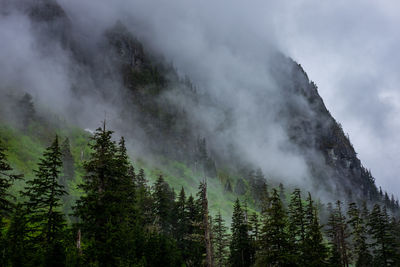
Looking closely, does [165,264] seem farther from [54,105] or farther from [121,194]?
[54,105]

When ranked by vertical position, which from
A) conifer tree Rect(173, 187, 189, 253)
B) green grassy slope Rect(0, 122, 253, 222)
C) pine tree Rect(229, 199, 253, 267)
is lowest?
pine tree Rect(229, 199, 253, 267)

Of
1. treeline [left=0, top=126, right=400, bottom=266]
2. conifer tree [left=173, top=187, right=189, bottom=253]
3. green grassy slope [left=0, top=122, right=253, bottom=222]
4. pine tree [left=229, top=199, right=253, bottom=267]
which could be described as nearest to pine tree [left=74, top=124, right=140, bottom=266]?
treeline [left=0, top=126, right=400, bottom=266]

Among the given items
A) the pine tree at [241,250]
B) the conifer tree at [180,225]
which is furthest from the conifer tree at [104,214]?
the pine tree at [241,250]

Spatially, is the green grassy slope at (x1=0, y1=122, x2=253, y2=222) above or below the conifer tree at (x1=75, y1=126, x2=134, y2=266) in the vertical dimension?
above

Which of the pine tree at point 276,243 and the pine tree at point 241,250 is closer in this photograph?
the pine tree at point 276,243

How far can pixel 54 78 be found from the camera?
197125 millimetres

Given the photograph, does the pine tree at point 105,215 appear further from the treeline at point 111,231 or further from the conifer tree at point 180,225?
the conifer tree at point 180,225

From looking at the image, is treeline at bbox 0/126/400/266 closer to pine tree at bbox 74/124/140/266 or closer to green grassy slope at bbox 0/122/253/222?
pine tree at bbox 74/124/140/266

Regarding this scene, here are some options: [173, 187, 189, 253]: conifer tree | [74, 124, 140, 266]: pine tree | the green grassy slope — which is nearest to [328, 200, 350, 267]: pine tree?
[173, 187, 189, 253]: conifer tree

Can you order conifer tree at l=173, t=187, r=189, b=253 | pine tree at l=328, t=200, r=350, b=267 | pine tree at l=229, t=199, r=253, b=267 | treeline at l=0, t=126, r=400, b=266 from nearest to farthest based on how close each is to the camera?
treeline at l=0, t=126, r=400, b=266
pine tree at l=328, t=200, r=350, b=267
pine tree at l=229, t=199, r=253, b=267
conifer tree at l=173, t=187, r=189, b=253

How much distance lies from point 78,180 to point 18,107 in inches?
2321

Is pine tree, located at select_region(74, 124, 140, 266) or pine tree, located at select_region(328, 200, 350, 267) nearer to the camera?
pine tree, located at select_region(74, 124, 140, 266)

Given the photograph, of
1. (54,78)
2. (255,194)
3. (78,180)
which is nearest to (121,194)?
(78,180)

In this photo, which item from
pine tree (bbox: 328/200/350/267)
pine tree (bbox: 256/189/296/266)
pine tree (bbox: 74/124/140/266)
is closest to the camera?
pine tree (bbox: 74/124/140/266)
